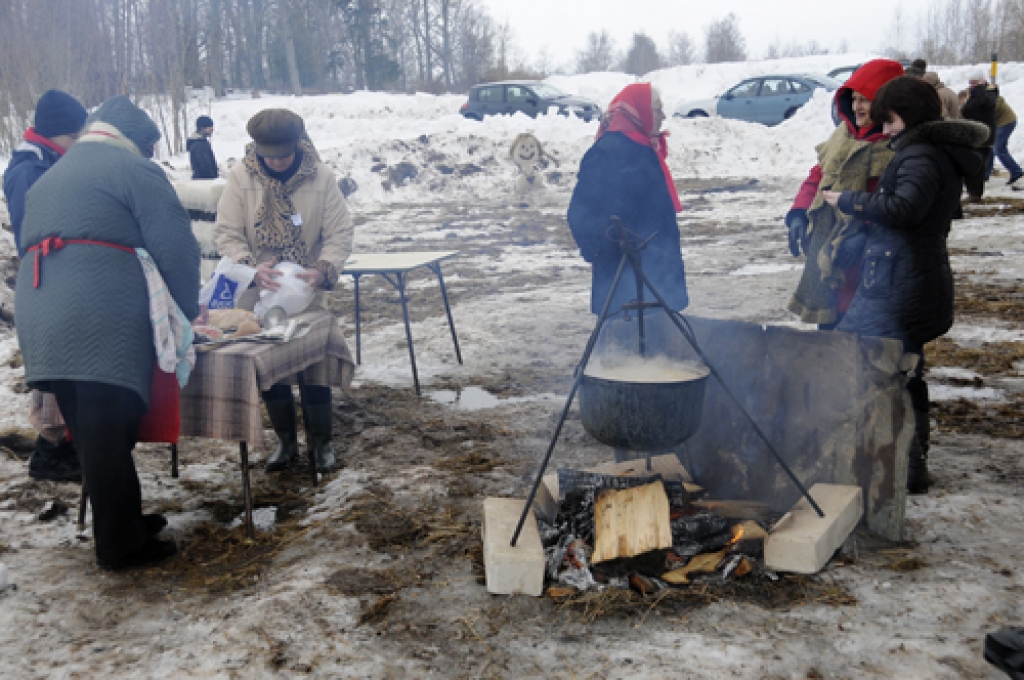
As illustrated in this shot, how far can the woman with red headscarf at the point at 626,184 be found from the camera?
414cm

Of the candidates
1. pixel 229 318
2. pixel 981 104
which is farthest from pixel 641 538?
pixel 981 104

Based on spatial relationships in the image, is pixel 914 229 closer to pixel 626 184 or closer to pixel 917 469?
pixel 917 469

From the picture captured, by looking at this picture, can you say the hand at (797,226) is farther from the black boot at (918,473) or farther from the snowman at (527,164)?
the snowman at (527,164)

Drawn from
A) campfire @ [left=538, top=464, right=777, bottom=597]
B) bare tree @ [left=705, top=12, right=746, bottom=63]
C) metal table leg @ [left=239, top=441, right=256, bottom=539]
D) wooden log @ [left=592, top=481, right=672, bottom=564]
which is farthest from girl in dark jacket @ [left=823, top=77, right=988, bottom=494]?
bare tree @ [left=705, top=12, right=746, bottom=63]

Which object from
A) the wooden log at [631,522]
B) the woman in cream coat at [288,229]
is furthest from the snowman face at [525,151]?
the wooden log at [631,522]

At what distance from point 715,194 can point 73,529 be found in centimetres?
1552

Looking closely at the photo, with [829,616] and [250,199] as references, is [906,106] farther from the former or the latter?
[250,199]

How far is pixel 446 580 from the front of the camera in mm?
3275

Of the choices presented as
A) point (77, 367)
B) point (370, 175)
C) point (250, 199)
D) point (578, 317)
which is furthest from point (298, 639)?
point (370, 175)

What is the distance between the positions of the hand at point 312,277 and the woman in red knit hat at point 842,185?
2652 millimetres

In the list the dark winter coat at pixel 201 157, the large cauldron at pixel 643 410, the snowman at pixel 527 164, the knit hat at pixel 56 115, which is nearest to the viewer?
the large cauldron at pixel 643 410

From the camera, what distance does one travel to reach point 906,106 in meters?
3.55

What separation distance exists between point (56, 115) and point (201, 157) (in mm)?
9067

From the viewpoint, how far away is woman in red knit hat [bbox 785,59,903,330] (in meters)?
3.92
